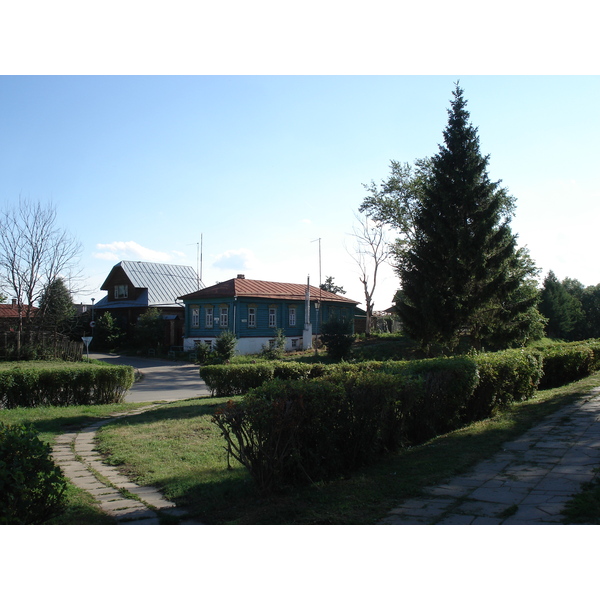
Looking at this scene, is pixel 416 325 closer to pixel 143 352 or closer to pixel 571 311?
pixel 143 352

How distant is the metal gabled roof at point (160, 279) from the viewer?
41.8 m

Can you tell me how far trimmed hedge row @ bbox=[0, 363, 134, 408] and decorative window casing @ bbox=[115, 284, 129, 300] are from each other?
29.8 m

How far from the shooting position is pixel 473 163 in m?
21.3

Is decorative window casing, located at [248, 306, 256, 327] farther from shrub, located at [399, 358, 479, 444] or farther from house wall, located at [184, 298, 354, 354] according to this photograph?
shrub, located at [399, 358, 479, 444]

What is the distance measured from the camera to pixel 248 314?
112 feet

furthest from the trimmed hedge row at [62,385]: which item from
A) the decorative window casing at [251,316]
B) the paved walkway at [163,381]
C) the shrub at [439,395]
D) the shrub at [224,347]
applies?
the decorative window casing at [251,316]

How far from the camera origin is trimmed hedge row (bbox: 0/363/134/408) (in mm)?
12672

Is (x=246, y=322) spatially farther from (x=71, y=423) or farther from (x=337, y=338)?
(x=71, y=423)

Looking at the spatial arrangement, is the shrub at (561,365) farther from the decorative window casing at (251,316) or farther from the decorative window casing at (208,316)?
the decorative window casing at (208,316)

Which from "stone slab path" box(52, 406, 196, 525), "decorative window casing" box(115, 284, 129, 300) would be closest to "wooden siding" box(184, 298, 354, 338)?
"decorative window casing" box(115, 284, 129, 300)

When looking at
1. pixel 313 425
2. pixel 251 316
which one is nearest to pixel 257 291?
pixel 251 316

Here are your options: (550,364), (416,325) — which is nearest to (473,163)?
(416,325)

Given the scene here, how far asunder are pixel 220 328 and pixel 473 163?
19.8 meters

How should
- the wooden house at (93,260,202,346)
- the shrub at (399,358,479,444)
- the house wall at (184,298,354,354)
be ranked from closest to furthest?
the shrub at (399,358,479,444) < the house wall at (184,298,354,354) < the wooden house at (93,260,202,346)
